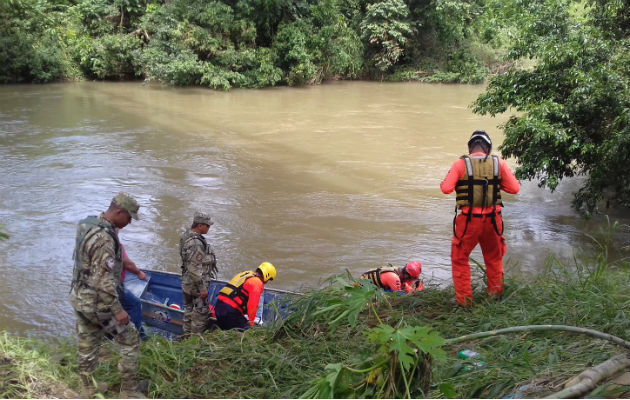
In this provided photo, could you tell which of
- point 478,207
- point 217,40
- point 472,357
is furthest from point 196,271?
point 217,40

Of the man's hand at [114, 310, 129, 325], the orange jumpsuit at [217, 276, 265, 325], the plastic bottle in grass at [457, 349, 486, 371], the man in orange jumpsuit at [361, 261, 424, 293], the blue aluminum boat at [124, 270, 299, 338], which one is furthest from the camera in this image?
the man in orange jumpsuit at [361, 261, 424, 293]

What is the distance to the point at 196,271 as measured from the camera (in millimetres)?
6332

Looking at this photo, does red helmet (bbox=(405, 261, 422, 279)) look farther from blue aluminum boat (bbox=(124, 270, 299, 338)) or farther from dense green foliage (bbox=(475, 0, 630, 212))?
dense green foliage (bbox=(475, 0, 630, 212))

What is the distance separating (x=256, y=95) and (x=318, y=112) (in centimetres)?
530

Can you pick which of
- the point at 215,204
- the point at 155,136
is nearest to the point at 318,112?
the point at 155,136

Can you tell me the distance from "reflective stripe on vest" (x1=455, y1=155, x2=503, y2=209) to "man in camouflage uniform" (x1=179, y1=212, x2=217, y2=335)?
2.80m

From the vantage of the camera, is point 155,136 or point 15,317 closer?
point 15,317

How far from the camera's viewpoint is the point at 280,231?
11070mm

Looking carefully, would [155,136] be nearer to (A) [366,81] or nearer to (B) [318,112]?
(B) [318,112]

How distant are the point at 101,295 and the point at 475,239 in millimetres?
3422

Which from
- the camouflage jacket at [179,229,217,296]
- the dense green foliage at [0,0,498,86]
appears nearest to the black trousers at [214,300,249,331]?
the camouflage jacket at [179,229,217,296]

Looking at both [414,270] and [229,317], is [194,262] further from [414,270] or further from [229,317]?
[414,270]

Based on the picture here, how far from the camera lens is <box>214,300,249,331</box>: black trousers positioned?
20.5ft

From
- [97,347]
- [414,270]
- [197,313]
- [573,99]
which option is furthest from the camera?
[573,99]
